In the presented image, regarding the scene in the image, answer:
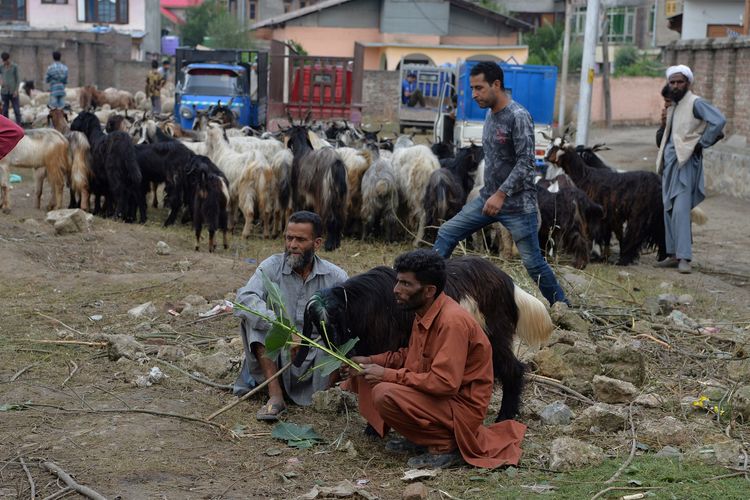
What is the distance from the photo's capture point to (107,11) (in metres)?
45.6

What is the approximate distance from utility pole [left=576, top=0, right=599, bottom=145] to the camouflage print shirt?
9.16 meters

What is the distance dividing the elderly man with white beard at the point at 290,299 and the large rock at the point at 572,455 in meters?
1.35

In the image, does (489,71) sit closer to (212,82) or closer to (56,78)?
(212,82)

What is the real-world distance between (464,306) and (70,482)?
6.52ft

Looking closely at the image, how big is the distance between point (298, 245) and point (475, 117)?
13.0 metres

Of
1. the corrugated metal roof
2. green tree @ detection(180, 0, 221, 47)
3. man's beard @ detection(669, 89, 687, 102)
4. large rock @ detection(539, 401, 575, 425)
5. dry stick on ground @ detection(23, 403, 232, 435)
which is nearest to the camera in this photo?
dry stick on ground @ detection(23, 403, 232, 435)

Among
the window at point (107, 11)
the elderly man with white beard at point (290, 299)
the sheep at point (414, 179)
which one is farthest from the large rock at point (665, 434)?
the window at point (107, 11)

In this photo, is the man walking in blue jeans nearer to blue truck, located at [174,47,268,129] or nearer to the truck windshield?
blue truck, located at [174,47,268,129]

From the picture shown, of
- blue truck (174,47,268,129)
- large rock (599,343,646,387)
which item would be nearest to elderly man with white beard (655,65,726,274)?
large rock (599,343,646,387)

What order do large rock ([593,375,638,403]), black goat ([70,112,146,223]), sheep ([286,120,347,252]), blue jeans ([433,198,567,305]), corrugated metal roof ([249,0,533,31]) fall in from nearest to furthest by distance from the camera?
large rock ([593,375,638,403]) → blue jeans ([433,198,567,305]) → sheep ([286,120,347,252]) → black goat ([70,112,146,223]) → corrugated metal roof ([249,0,533,31])

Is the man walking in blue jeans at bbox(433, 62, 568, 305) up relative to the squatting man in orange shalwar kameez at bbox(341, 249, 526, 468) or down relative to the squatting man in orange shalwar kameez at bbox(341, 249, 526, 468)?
up

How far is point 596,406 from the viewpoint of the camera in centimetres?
528

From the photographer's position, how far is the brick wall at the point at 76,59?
37125 mm

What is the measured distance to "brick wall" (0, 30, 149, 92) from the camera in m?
37.1
